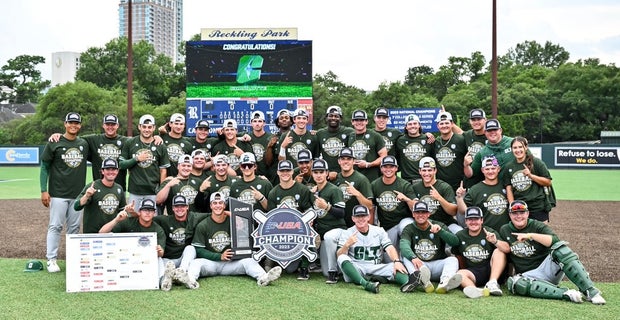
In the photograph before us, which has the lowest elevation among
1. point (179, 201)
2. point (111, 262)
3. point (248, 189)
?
point (111, 262)

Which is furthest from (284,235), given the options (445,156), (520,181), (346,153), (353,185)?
(520,181)

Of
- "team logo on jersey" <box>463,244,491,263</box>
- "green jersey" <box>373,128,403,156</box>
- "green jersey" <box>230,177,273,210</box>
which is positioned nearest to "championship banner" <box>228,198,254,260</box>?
"green jersey" <box>230,177,273,210</box>

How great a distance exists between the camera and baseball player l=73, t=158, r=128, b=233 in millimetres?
8281

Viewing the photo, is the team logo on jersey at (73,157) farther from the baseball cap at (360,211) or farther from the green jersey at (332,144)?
the baseball cap at (360,211)

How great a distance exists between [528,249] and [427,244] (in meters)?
1.15

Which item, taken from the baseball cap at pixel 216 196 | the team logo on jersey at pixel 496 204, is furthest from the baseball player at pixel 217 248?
the team logo on jersey at pixel 496 204

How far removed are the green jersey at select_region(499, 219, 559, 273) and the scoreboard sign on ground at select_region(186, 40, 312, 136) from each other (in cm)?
988

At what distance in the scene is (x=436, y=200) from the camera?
27.5 ft

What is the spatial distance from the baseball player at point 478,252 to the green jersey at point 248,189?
2546mm

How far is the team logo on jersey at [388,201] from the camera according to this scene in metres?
8.56

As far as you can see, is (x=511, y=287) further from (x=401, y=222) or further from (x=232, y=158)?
(x=232, y=158)

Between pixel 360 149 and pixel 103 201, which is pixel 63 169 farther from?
pixel 360 149

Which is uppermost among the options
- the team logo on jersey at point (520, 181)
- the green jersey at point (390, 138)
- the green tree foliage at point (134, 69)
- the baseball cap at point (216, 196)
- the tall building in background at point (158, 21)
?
the tall building in background at point (158, 21)

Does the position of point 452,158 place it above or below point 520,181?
above
